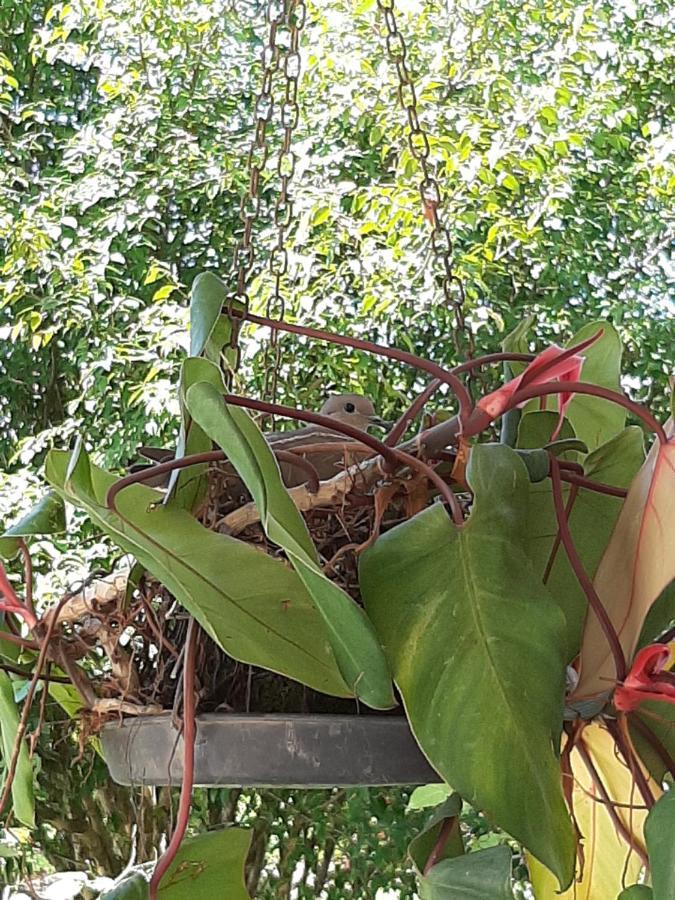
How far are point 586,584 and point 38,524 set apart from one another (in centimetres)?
28

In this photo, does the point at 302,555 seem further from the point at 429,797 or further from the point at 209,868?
the point at 429,797

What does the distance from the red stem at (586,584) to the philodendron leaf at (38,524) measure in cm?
25

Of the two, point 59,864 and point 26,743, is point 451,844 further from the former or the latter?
point 59,864

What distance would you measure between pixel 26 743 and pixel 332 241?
1.59 meters

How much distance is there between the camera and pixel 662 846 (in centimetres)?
36

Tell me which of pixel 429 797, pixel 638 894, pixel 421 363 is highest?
pixel 421 363

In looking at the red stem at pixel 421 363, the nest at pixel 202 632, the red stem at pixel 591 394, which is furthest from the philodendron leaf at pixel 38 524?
the red stem at pixel 591 394

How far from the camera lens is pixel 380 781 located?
1.45ft

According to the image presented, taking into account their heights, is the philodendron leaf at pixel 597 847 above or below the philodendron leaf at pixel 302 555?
below

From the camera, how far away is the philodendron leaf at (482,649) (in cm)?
36

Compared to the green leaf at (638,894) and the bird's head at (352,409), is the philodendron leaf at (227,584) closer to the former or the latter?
the green leaf at (638,894)

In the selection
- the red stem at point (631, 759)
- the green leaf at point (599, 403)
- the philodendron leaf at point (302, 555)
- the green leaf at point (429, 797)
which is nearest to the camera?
the philodendron leaf at point (302, 555)

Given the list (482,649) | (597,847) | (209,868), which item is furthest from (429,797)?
(482,649)

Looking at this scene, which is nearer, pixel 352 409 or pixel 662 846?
pixel 662 846
